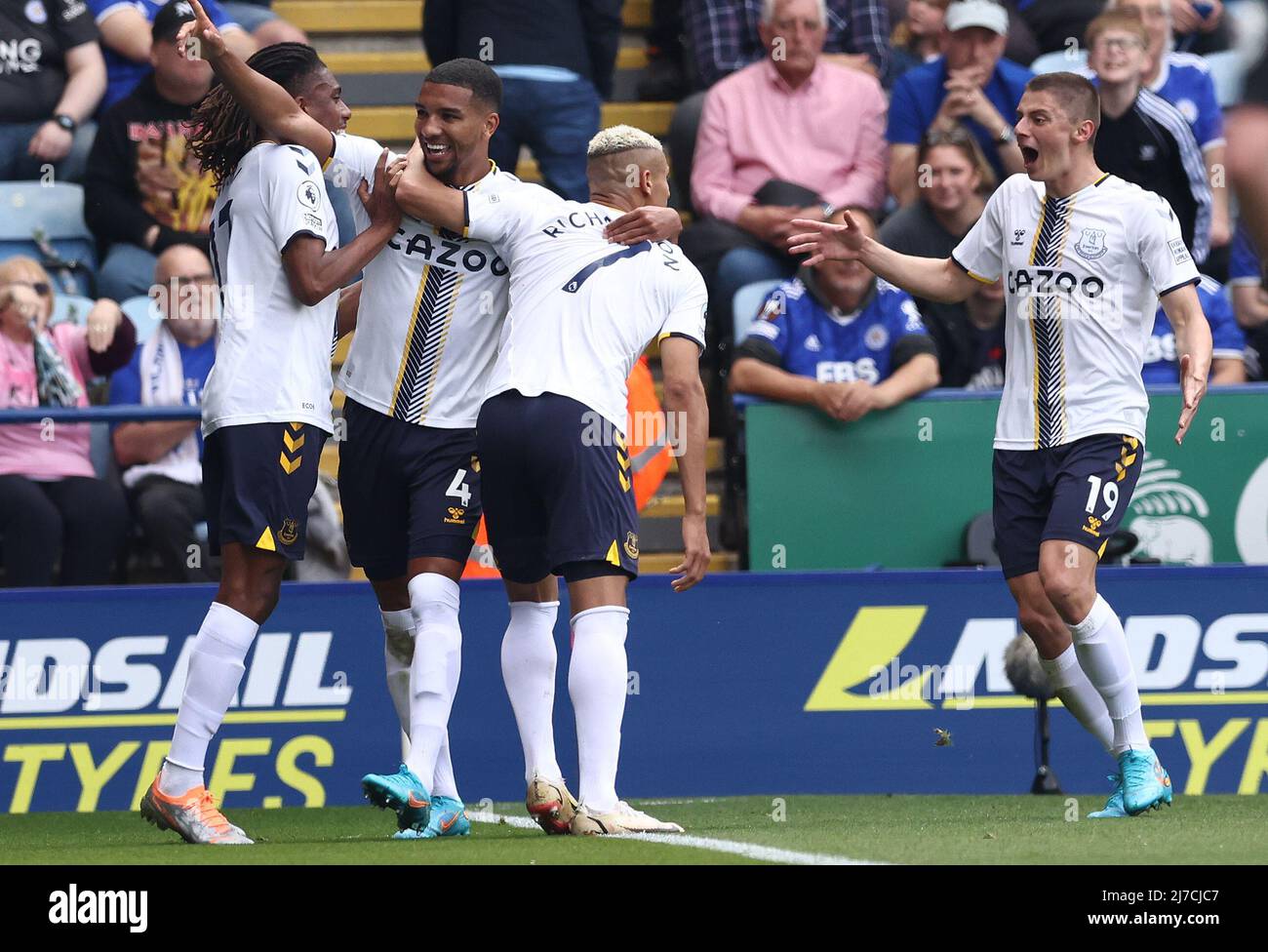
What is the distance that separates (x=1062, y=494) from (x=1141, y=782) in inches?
36.9

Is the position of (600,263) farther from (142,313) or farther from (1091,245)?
(142,313)

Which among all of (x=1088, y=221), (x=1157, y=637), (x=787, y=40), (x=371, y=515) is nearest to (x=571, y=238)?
(x=371, y=515)

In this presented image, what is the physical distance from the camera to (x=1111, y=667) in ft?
20.7

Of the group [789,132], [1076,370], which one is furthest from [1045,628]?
[789,132]

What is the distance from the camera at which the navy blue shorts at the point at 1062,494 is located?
6.30 meters

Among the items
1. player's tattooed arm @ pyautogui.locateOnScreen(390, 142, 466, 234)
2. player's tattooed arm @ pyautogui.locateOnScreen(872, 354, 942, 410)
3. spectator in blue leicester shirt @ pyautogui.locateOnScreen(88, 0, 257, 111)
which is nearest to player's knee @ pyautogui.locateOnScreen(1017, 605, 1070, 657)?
player's tattooed arm @ pyautogui.locateOnScreen(872, 354, 942, 410)

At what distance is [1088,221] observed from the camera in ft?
21.3

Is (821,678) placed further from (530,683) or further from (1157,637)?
(530,683)

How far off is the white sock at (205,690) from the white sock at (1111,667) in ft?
8.52

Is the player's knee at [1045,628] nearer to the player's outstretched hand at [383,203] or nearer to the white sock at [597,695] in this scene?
the white sock at [597,695]

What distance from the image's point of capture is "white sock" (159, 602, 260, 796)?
5664mm

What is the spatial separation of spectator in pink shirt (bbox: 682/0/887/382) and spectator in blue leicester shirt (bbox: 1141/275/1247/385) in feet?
5.53

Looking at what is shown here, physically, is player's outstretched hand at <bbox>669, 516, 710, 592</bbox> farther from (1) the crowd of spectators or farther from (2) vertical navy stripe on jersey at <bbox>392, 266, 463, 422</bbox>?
(1) the crowd of spectators
